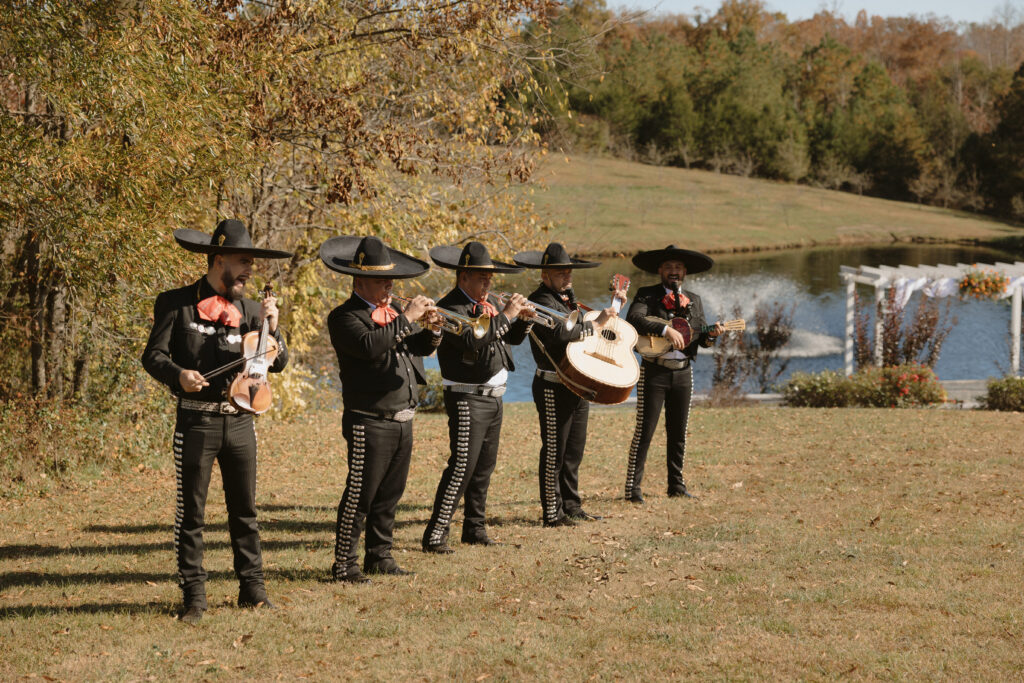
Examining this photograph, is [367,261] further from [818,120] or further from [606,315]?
[818,120]

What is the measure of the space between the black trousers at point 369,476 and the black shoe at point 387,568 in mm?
207

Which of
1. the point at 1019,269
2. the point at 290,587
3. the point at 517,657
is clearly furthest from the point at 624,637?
the point at 1019,269

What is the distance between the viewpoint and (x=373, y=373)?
706cm

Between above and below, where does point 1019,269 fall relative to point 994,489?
above

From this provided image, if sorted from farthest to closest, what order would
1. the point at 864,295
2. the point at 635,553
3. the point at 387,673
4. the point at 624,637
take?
the point at 864,295
the point at 635,553
the point at 624,637
the point at 387,673

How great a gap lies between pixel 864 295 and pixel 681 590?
39.4 meters

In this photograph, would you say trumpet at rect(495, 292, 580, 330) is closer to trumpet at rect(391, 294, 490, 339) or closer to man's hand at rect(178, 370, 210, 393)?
trumpet at rect(391, 294, 490, 339)

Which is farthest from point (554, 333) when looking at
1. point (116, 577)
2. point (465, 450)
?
point (116, 577)

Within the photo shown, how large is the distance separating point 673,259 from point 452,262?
2.91 m

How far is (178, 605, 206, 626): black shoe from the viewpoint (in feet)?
21.0

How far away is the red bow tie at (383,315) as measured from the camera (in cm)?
692

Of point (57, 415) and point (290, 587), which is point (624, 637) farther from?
point (57, 415)

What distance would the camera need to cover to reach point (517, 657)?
19.9 feet

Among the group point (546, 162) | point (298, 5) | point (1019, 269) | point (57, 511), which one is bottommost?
point (57, 511)
